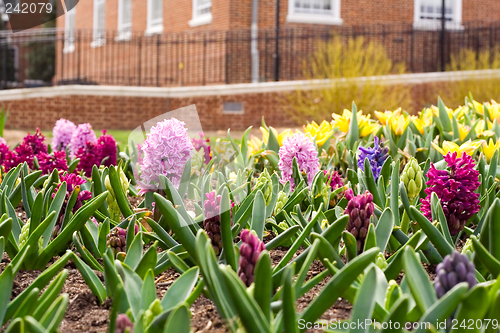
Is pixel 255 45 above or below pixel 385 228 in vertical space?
above

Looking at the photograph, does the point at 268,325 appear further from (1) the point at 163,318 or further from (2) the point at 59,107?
(2) the point at 59,107

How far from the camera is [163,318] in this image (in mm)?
1125

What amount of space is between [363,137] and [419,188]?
60.5 inches

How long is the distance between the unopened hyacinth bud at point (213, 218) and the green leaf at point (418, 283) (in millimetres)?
619

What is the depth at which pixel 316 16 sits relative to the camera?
54.5ft

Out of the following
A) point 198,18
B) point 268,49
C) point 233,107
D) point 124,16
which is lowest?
point 233,107

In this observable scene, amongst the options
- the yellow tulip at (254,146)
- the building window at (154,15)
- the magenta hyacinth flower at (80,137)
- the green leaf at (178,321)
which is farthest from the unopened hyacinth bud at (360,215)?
the building window at (154,15)

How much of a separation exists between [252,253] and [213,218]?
0.39m

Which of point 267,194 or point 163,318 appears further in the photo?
point 267,194

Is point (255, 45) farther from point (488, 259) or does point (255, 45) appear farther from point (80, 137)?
point (488, 259)

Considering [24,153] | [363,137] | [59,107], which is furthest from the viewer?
[59,107]

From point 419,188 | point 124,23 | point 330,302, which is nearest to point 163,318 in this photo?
point 330,302

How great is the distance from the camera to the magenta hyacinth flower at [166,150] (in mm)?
2002

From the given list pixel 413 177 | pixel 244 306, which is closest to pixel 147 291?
pixel 244 306
